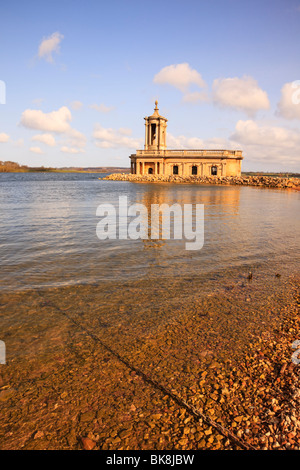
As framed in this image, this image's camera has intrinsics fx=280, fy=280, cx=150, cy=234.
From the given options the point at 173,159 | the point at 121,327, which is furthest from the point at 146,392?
the point at 173,159

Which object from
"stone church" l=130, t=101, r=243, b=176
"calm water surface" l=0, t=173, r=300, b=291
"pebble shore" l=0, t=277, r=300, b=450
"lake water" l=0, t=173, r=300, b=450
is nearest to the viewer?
"pebble shore" l=0, t=277, r=300, b=450

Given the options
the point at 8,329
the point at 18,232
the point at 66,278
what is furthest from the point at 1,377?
the point at 18,232

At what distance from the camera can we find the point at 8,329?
559 centimetres

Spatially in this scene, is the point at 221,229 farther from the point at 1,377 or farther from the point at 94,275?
the point at 1,377

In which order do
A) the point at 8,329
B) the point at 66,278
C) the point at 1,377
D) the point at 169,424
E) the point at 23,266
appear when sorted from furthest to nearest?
the point at 23,266 → the point at 66,278 → the point at 8,329 → the point at 1,377 → the point at 169,424

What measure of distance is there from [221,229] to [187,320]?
34.9 feet

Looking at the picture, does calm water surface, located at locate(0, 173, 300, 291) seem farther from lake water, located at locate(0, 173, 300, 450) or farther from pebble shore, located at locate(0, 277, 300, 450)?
pebble shore, located at locate(0, 277, 300, 450)

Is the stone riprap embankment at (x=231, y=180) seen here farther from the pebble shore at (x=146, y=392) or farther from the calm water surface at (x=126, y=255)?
the pebble shore at (x=146, y=392)

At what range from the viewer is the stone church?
68875 millimetres

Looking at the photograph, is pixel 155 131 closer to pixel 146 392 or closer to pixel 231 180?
pixel 231 180

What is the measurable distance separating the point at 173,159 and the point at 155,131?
941 centimetres

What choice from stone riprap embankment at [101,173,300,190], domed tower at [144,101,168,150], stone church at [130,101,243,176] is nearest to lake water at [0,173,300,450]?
stone riprap embankment at [101,173,300,190]

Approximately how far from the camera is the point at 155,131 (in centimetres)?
7400

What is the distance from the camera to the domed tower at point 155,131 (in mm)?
72062
